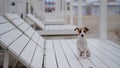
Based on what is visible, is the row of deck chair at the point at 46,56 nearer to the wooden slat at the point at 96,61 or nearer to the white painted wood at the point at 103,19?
the wooden slat at the point at 96,61

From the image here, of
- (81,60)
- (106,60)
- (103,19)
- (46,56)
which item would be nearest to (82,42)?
(81,60)

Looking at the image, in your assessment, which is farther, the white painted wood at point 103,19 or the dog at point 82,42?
the white painted wood at point 103,19

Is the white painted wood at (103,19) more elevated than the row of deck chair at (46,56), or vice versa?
the white painted wood at (103,19)

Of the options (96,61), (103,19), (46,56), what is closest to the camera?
(96,61)

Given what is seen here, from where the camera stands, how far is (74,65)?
93.9 inches

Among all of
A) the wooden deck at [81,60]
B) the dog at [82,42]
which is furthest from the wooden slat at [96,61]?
the dog at [82,42]

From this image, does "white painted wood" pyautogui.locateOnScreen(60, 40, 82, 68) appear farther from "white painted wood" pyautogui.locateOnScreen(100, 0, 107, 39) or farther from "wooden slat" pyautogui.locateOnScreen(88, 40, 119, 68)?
"white painted wood" pyautogui.locateOnScreen(100, 0, 107, 39)

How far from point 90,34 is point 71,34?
0.71 m

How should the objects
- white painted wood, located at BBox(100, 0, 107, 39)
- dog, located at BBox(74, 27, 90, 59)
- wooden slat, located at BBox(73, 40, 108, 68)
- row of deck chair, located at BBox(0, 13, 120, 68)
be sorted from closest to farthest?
row of deck chair, located at BBox(0, 13, 120, 68) → wooden slat, located at BBox(73, 40, 108, 68) → dog, located at BBox(74, 27, 90, 59) → white painted wood, located at BBox(100, 0, 107, 39)

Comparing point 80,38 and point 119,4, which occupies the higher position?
point 119,4

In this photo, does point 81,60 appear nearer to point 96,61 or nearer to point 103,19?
point 96,61

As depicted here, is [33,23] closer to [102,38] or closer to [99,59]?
[102,38]

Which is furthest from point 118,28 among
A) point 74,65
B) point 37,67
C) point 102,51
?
point 37,67

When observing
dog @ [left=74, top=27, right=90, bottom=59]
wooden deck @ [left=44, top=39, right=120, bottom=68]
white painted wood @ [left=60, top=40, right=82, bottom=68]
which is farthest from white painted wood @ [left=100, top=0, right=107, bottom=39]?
dog @ [left=74, top=27, right=90, bottom=59]
